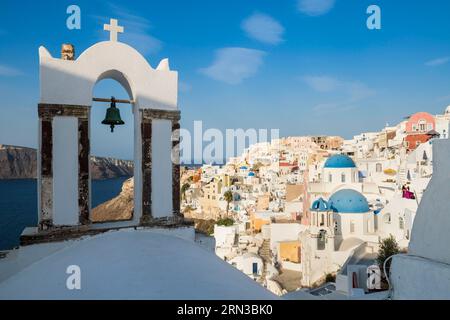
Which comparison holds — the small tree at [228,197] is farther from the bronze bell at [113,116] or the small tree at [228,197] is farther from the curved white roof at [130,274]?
the curved white roof at [130,274]

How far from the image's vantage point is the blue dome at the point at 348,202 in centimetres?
2253

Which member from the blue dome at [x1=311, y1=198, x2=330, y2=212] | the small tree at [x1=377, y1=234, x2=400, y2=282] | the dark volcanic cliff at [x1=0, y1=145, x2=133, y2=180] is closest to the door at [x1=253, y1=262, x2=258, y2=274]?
the blue dome at [x1=311, y1=198, x2=330, y2=212]

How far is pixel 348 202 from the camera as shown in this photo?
2298cm

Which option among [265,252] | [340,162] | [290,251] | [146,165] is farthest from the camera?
[265,252]

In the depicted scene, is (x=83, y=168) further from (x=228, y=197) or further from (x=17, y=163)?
(x=17, y=163)

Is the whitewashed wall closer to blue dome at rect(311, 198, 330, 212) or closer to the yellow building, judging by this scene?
blue dome at rect(311, 198, 330, 212)

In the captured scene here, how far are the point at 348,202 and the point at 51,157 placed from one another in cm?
2109

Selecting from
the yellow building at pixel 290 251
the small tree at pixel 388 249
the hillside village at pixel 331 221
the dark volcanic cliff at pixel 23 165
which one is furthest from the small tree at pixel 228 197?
the dark volcanic cliff at pixel 23 165

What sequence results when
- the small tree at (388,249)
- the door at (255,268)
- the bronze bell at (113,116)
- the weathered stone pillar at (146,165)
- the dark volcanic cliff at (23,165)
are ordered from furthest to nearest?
the dark volcanic cliff at (23,165) < the door at (255,268) < the small tree at (388,249) < the bronze bell at (113,116) < the weathered stone pillar at (146,165)

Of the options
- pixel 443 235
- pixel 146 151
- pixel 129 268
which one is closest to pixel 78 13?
pixel 146 151

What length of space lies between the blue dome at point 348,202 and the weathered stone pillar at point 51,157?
66.7ft

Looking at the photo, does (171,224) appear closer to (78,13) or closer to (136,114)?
(136,114)

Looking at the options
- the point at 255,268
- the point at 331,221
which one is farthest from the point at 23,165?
the point at 331,221

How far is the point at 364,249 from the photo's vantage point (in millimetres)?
20812
